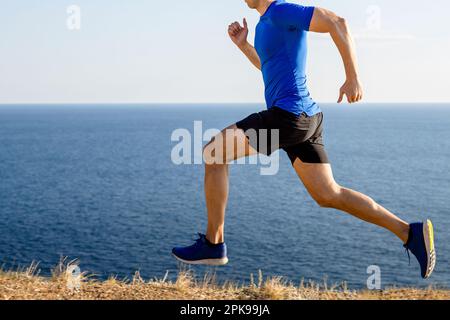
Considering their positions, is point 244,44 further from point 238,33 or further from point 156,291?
point 156,291

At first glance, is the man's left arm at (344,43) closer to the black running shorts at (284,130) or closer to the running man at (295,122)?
the running man at (295,122)

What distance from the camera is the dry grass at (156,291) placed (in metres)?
4.71

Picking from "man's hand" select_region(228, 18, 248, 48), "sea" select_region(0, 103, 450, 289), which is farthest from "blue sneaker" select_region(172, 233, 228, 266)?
"sea" select_region(0, 103, 450, 289)

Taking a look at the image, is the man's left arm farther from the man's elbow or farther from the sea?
the sea

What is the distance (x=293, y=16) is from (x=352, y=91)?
666 mm

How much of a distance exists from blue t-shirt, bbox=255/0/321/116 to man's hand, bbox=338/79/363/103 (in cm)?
36

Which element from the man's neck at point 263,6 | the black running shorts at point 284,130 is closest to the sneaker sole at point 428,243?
the black running shorts at point 284,130

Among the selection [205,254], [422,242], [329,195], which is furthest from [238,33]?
[422,242]

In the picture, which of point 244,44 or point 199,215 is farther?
point 199,215

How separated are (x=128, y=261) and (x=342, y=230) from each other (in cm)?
2137

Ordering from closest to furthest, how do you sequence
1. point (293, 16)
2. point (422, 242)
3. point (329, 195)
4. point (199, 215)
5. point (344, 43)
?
point (344, 43) < point (293, 16) < point (329, 195) < point (422, 242) < point (199, 215)

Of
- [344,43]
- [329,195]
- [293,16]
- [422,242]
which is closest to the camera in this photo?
[344,43]

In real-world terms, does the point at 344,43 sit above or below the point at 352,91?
above

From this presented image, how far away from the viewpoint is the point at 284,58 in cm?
403
